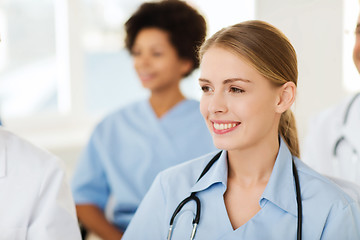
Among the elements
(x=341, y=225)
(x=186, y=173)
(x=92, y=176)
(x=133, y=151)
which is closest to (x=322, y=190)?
(x=341, y=225)

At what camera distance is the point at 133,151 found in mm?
1926

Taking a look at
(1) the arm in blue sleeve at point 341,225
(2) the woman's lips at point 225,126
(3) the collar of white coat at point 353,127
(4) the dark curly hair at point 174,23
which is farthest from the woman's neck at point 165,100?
(1) the arm in blue sleeve at point 341,225

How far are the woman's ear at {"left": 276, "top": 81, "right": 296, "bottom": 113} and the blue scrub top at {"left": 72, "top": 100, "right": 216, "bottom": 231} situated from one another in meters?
0.70

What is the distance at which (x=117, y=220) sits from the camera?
73.8 inches

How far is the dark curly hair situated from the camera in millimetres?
1906

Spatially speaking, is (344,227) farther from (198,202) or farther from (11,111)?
(11,111)

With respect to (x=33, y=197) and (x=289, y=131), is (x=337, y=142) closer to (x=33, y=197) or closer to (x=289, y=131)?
(x=289, y=131)

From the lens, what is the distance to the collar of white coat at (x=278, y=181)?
3.74 ft

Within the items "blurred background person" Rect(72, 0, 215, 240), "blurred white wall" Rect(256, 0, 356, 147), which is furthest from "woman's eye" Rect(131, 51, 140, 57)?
"blurred white wall" Rect(256, 0, 356, 147)

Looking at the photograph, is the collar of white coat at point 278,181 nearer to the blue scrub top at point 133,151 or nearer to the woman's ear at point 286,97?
the woman's ear at point 286,97

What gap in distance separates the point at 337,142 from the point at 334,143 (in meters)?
0.04

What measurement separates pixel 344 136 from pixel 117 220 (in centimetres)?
85

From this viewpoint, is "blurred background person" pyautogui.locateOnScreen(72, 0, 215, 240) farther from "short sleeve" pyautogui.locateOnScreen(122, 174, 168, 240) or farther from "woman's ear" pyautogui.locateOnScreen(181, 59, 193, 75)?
"short sleeve" pyautogui.locateOnScreen(122, 174, 168, 240)

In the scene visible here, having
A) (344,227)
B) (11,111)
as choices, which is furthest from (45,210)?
(11,111)
